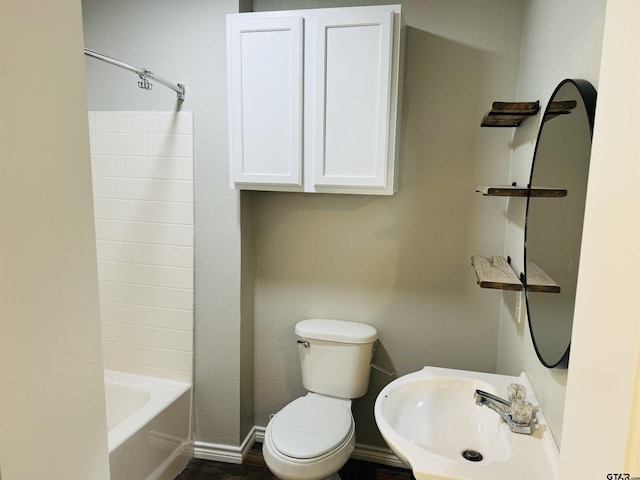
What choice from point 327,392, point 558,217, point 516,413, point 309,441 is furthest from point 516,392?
point 327,392

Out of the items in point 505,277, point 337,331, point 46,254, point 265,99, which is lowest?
point 337,331

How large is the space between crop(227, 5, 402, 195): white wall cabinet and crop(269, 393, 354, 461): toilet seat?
1.09 meters

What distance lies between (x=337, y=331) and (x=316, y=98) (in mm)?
1161

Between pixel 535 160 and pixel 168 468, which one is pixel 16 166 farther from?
pixel 168 468

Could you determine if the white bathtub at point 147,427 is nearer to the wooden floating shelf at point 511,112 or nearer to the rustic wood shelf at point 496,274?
the rustic wood shelf at point 496,274

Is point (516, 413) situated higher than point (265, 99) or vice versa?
point (265, 99)

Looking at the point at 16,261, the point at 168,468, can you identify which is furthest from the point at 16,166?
the point at 168,468

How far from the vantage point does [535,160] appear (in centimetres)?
147

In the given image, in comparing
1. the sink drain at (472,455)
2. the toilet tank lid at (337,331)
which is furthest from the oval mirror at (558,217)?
the toilet tank lid at (337,331)

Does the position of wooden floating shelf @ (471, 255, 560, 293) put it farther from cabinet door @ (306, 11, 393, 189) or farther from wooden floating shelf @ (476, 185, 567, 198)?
cabinet door @ (306, 11, 393, 189)

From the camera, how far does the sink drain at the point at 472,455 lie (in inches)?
55.3

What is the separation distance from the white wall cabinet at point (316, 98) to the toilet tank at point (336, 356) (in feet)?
2.41

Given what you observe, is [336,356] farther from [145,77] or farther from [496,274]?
[145,77]

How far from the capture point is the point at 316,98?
205 cm
